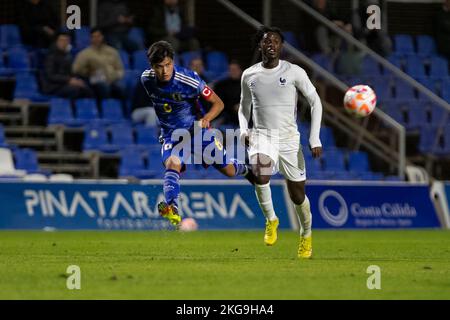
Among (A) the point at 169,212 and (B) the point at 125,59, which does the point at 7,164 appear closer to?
(B) the point at 125,59

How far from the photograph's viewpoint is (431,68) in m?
25.2

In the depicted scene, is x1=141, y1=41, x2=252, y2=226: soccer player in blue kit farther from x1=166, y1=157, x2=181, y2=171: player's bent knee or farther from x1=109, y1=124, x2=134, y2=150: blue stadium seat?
x1=109, y1=124, x2=134, y2=150: blue stadium seat

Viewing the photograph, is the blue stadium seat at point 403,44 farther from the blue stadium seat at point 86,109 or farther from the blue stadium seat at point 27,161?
the blue stadium seat at point 27,161

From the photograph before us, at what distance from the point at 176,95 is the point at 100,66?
871 centimetres

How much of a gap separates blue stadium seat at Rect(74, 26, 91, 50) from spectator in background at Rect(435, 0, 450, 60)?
7.54 meters

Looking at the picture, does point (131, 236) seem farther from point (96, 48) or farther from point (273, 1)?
point (273, 1)

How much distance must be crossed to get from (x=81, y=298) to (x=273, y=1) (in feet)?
49.6

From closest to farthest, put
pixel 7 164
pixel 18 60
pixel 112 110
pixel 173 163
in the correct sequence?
pixel 173 163 → pixel 7 164 → pixel 112 110 → pixel 18 60

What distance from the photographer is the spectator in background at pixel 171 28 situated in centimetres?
2284

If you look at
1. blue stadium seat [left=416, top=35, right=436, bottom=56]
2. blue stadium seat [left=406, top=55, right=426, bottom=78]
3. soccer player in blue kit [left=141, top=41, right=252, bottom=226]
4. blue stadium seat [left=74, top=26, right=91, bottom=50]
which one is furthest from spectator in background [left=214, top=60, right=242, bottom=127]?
soccer player in blue kit [left=141, top=41, right=252, bottom=226]

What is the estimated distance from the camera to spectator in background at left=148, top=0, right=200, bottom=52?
22.8 metres

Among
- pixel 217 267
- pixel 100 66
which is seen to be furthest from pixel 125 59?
pixel 217 267

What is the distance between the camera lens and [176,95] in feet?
43.6

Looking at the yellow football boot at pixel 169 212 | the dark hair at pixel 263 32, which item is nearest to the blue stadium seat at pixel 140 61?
the yellow football boot at pixel 169 212
